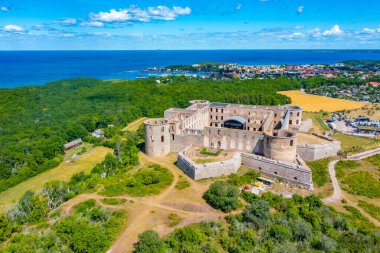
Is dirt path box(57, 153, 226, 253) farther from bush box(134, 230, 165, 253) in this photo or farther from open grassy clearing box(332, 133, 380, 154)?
open grassy clearing box(332, 133, 380, 154)

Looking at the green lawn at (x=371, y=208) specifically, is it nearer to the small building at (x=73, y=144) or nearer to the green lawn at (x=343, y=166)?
the green lawn at (x=343, y=166)

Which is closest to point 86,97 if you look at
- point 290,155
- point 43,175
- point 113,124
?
point 113,124

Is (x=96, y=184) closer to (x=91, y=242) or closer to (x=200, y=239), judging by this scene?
(x=91, y=242)

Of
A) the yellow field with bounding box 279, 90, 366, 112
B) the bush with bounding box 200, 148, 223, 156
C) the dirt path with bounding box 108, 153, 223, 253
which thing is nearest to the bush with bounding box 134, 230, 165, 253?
the dirt path with bounding box 108, 153, 223, 253

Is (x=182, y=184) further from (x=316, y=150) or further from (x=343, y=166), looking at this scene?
(x=343, y=166)

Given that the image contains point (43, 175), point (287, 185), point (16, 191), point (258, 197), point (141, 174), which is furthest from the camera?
point (43, 175)

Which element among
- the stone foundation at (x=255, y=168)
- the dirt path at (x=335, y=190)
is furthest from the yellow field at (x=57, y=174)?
the dirt path at (x=335, y=190)
